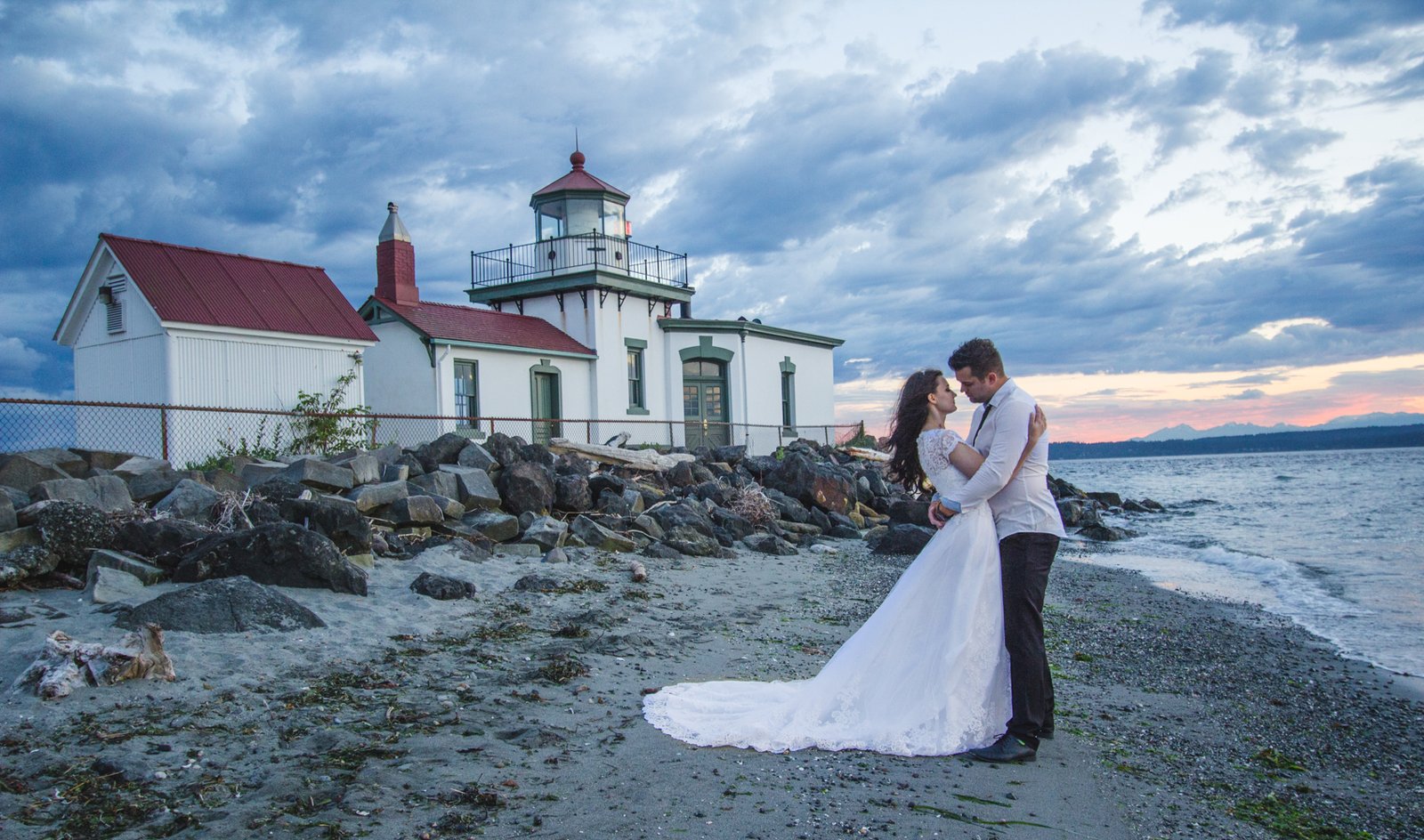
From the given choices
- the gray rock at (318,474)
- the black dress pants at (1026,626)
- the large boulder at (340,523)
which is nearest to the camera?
the black dress pants at (1026,626)

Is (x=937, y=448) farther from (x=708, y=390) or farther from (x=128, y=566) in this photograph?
(x=708, y=390)

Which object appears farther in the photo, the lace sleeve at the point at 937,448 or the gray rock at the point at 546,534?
the gray rock at the point at 546,534

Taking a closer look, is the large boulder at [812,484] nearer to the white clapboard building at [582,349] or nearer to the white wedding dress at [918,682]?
the white clapboard building at [582,349]

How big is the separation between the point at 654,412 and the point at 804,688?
21.2 meters

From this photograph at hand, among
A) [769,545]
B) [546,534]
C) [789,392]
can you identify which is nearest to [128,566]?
[546,534]

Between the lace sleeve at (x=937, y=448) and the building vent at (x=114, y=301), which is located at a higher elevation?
the building vent at (x=114, y=301)

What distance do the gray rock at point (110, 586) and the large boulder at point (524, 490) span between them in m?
5.30

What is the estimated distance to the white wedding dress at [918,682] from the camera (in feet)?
14.1

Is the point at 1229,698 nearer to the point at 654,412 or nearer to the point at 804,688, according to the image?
the point at 804,688

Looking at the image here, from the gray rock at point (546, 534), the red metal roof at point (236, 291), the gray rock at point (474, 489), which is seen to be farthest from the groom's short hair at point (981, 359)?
the red metal roof at point (236, 291)

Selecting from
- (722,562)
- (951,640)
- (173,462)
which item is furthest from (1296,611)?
(173,462)

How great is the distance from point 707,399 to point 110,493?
1942 centimetres

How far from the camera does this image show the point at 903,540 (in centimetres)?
1287

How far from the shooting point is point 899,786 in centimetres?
384
